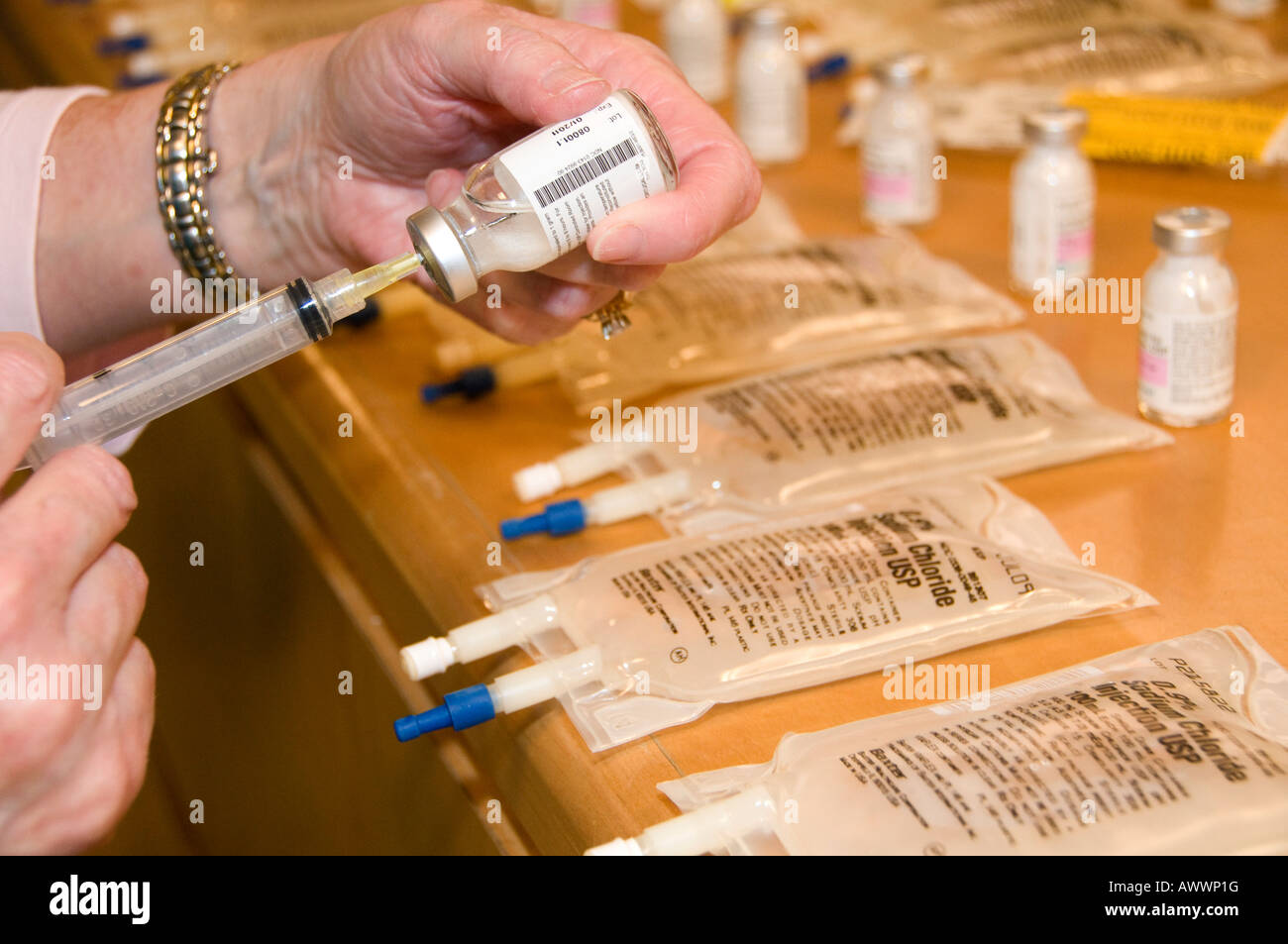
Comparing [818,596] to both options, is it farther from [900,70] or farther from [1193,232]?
[900,70]

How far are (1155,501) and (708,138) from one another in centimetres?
33

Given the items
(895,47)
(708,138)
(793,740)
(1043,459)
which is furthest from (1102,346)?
(895,47)

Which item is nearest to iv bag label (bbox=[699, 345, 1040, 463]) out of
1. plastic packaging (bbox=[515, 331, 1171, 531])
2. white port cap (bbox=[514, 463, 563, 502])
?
plastic packaging (bbox=[515, 331, 1171, 531])

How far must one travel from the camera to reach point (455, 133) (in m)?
0.83

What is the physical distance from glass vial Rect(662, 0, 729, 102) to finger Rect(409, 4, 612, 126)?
65 centimetres

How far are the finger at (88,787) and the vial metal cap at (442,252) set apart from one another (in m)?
0.25

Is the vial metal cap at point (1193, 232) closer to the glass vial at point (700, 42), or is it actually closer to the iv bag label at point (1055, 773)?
the iv bag label at point (1055, 773)

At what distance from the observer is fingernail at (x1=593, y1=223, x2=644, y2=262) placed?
640mm

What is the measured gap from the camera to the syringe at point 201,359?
→ 667mm

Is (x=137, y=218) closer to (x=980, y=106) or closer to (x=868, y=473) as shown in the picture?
(x=868, y=473)

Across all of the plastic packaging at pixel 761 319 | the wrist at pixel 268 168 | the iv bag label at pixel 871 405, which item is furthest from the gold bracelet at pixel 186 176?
the iv bag label at pixel 871 405

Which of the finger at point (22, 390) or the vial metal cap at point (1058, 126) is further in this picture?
the vial metal cap at point (1058, 126)
